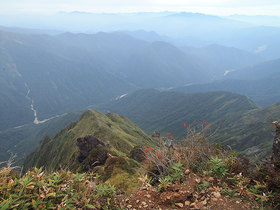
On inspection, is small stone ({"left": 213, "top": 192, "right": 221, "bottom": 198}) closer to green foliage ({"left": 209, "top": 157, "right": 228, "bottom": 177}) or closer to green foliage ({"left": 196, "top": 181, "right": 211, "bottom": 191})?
green foliage ({"left": 196, "top": 181, "right": 211, "bottom": 191})

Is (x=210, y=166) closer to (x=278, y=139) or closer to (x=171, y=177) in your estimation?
(x=171, y=177)

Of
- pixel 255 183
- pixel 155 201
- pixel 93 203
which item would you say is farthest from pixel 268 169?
pixel 93 203

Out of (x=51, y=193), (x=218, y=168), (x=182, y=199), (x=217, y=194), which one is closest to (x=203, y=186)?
(x=217, y=194)

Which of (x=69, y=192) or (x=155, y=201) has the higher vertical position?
(x=69, y=192)

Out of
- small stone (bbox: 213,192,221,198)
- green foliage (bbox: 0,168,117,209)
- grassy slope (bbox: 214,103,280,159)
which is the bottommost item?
grassy slope (bbox: 214,103,280,159)

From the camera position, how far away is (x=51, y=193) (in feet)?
18.7

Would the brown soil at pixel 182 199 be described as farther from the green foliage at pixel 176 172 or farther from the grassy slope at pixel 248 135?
the grassy slope at pixel 248 135

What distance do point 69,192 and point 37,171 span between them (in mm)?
1375

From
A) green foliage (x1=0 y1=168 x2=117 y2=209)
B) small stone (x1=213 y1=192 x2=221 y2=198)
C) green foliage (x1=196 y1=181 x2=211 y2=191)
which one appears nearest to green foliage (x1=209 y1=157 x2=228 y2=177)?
green foliage (x1=196 y1=181 x2=211 y2=191)

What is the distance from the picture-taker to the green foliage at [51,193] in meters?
5.54

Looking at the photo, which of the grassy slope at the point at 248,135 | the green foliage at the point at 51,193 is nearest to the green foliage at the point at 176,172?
the green foliage at the point at 51,193

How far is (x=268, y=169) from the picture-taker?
7.38 m

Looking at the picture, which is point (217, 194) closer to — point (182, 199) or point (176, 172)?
point (182, 199)

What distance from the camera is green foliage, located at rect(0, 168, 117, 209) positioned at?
554 cm
